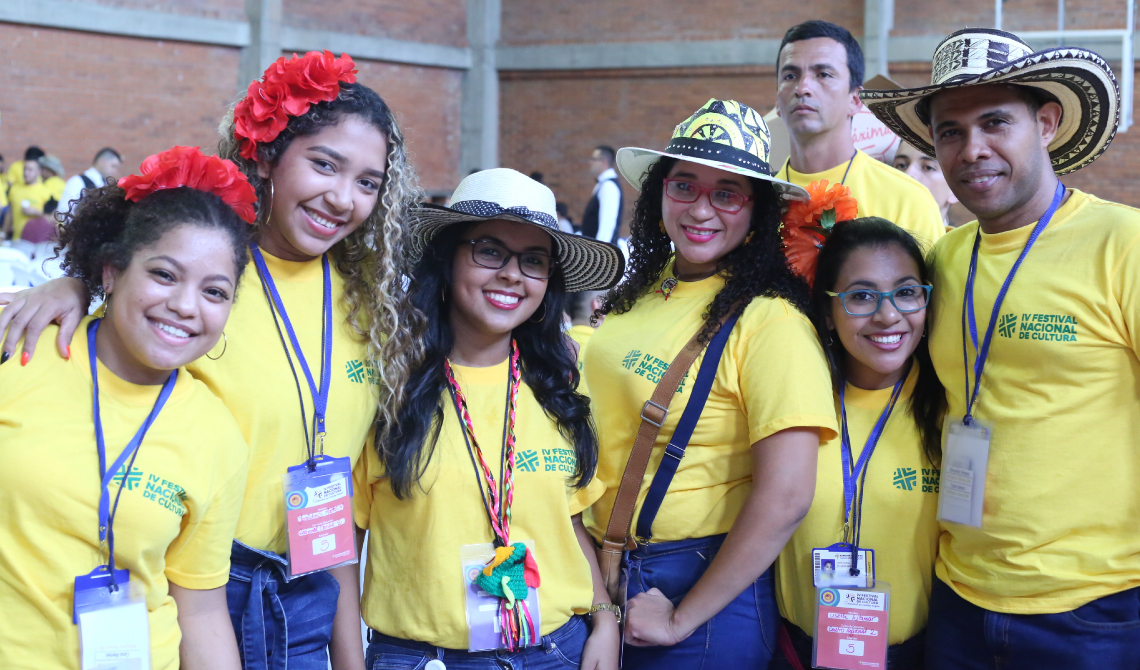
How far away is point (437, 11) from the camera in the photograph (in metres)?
14.9

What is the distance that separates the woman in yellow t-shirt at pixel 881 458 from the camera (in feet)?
7.86

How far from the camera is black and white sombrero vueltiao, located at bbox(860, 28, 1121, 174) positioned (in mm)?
2219

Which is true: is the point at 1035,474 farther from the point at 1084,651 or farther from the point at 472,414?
the point at 472,414

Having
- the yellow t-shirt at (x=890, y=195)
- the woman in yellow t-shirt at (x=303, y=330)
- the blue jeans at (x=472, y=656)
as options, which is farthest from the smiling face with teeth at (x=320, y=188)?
the yellow t-shirt at (x=890, y=195)

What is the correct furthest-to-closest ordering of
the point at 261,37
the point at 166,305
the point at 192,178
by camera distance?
the point at 261,37
the point at 192,178
the point at 166,305

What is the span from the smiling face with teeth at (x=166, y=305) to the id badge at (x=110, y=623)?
409 mm

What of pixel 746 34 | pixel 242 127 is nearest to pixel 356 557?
pixel 242 127

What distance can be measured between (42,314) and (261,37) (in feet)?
39.9

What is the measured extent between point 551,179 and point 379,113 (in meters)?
13.0

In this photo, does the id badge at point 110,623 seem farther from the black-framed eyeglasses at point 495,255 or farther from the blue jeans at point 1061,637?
the blue jeans at point 1061,637

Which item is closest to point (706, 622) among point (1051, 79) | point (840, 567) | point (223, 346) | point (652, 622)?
point (652, 622)

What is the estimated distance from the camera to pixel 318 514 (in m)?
2.14

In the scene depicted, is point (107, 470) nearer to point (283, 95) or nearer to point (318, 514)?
point (318, 514)

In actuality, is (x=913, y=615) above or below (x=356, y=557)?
below
